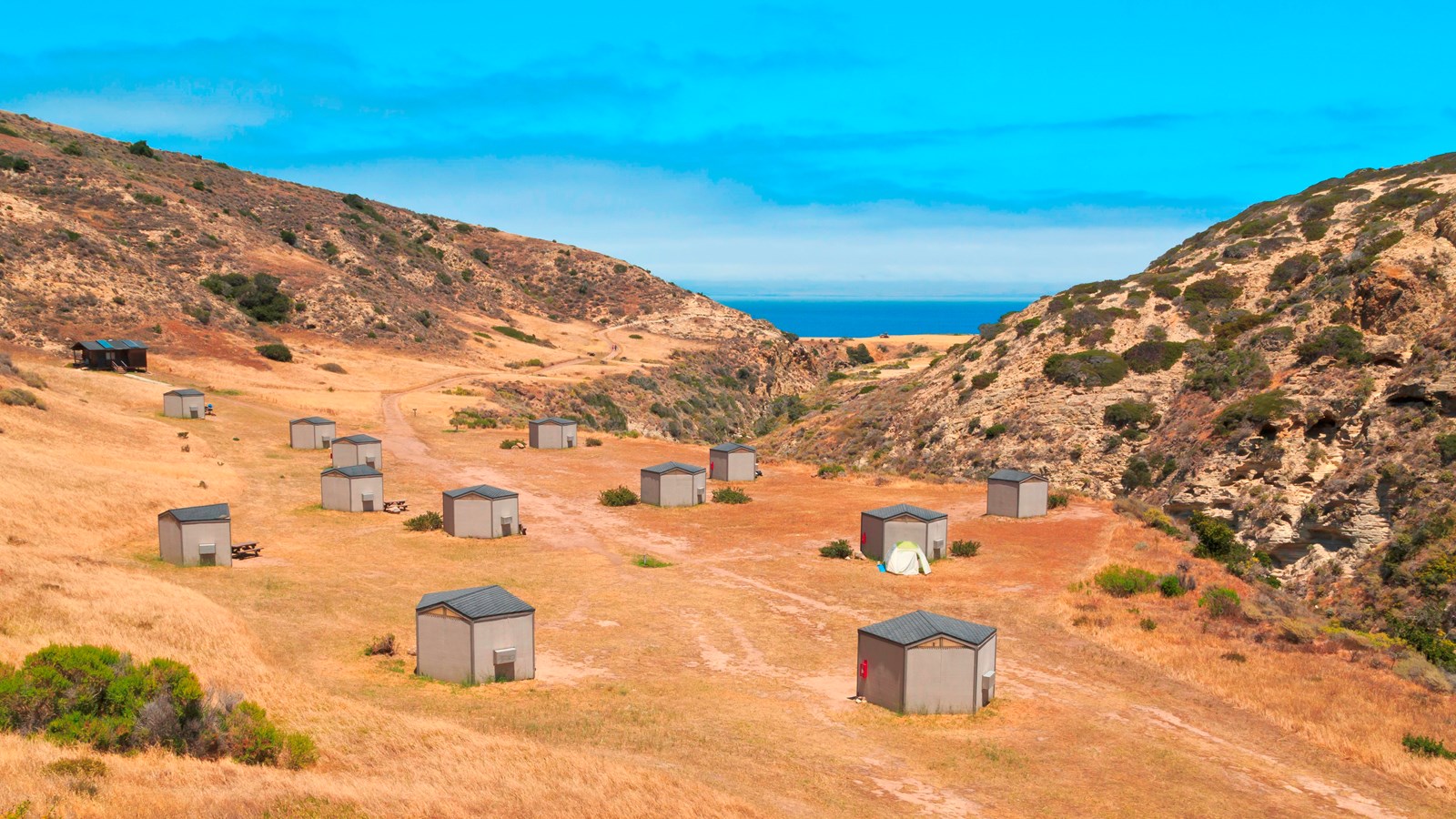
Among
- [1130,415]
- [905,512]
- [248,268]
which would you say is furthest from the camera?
[248,268]

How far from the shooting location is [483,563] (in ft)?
113

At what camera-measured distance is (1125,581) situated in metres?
31.0

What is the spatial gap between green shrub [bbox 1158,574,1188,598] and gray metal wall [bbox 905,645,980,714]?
13.0 meters

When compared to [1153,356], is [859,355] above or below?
above

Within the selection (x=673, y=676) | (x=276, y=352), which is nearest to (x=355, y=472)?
(x=673, y=676)

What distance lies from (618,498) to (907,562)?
1669cm

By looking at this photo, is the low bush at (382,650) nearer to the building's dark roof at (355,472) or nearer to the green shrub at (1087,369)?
the building's dark roof at (355,472)

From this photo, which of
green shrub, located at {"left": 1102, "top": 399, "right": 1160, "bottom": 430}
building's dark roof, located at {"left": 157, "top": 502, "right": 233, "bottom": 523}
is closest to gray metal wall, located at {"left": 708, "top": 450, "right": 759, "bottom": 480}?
green shrub, located at {"left": 1102, "top": 399, "right": 1160, "bottom": 430}

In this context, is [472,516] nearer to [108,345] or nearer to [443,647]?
[443,647]

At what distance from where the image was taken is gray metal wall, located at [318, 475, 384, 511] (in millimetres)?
41406

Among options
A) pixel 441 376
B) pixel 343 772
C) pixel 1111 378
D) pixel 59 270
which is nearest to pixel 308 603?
pixel 343 772

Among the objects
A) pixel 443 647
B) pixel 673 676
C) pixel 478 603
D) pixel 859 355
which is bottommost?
pixel 673 676

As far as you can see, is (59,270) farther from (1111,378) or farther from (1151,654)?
(1151,654)

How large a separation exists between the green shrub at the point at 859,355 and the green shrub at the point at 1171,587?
379 feet
